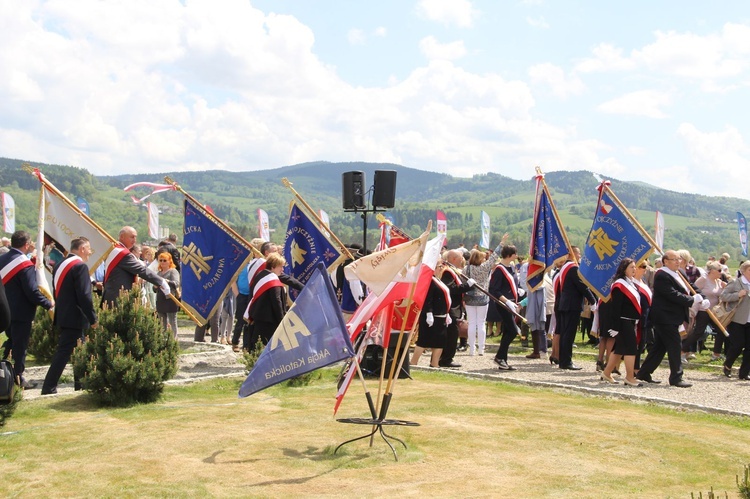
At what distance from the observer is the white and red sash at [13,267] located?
448 inches

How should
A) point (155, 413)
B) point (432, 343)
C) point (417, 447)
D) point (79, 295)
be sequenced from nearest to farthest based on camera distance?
1. point (417, 447)
2. point (155, 413)
3. point (79, 295)
4. point (432, 343)

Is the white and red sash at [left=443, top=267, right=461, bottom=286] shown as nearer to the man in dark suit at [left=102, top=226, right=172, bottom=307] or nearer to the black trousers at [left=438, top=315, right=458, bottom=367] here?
the black trousers at [left=438, top=315, right=458, bottom=367]

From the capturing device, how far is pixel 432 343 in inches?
584

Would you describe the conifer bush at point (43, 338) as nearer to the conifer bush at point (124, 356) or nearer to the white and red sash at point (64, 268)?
the white and red sash at point (64, 268)

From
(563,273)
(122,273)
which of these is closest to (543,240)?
(563,273)

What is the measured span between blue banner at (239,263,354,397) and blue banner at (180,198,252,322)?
705cm

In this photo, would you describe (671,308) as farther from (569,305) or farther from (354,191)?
(354,191)

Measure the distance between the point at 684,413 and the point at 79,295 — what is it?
25.0 ft

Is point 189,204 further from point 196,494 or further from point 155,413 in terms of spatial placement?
point 196,494

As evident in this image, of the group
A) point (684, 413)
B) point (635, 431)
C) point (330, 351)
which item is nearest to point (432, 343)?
point (684, 413)

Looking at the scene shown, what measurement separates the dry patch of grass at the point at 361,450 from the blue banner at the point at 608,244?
13.5 ft

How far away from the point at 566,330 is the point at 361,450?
8.02 m

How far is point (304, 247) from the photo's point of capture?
53.3 feet

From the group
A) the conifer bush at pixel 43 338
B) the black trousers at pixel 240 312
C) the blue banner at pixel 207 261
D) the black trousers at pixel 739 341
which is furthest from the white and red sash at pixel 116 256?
the black trousers at pixel 739 341
